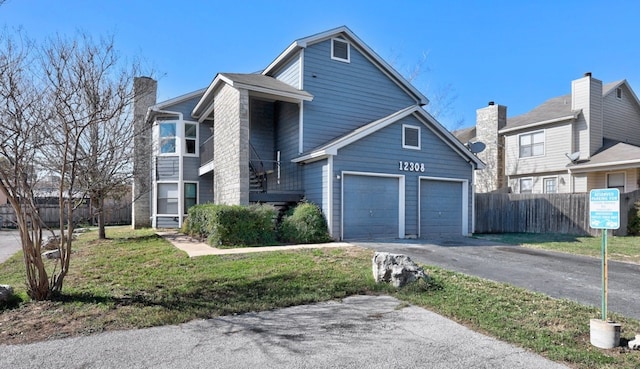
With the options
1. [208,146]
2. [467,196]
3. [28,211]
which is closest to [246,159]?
[208,146]

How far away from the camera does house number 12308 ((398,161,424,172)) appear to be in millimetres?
13069

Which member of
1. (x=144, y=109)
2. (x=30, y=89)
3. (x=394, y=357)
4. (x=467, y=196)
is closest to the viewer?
(x=394, y=357)

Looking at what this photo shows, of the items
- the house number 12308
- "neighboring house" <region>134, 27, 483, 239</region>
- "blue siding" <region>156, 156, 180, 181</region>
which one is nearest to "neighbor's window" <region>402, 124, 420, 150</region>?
"neighboring house" <region>134, 27, 483, 239</region>

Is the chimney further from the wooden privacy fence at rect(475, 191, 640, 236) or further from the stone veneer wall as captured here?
the wooden privacy fence at rect(475, 191, 640, 236)

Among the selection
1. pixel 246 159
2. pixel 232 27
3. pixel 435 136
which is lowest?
pixel 246 159

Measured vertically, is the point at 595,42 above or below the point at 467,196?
above

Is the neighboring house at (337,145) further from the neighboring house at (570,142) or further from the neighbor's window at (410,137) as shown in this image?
the neighboring house at (570,142)

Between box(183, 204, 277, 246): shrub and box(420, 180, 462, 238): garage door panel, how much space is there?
224 inches

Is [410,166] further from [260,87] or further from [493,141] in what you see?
[493,141]

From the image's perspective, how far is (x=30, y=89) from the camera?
20.4 ft

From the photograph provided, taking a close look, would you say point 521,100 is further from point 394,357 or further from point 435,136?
point 394,357

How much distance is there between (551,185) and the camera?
20.3 metres

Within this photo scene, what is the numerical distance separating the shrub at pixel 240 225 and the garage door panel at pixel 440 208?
569 cm

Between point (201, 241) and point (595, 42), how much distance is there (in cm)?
2000
